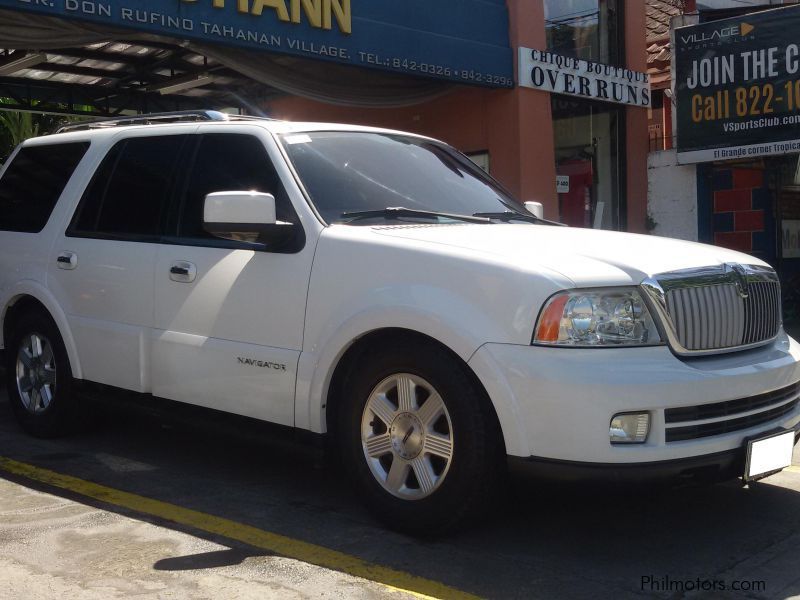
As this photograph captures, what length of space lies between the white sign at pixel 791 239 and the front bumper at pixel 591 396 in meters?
11.2

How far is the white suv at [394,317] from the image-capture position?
3672 millimetres

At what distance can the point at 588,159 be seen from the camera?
1497cm

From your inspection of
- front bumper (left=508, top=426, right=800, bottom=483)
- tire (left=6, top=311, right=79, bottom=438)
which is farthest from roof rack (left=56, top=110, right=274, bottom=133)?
front bumper (left=508, top=426, right=800, bottom=483)

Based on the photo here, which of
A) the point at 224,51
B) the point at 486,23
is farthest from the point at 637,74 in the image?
the point at 224,51

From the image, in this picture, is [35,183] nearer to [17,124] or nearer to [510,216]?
[510,216]

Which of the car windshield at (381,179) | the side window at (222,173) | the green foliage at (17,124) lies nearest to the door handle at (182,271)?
the side window at (222,173)

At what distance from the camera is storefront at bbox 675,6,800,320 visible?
1251cm

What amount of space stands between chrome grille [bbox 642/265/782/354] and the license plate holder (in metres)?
0.39

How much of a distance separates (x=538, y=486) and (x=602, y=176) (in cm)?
1193

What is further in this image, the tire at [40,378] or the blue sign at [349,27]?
the blue sign at [349,27]

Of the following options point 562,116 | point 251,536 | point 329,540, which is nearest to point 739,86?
point 562,116

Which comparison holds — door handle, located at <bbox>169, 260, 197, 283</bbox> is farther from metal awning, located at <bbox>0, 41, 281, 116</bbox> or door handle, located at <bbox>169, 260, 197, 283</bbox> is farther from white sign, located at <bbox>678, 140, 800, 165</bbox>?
white sign, located at <bbox>678, 140, 800, 165</bbox>

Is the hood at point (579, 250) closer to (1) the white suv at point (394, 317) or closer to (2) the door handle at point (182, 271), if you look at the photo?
(1) the white suv at point (394, 317)

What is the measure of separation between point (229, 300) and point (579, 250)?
1726mm
